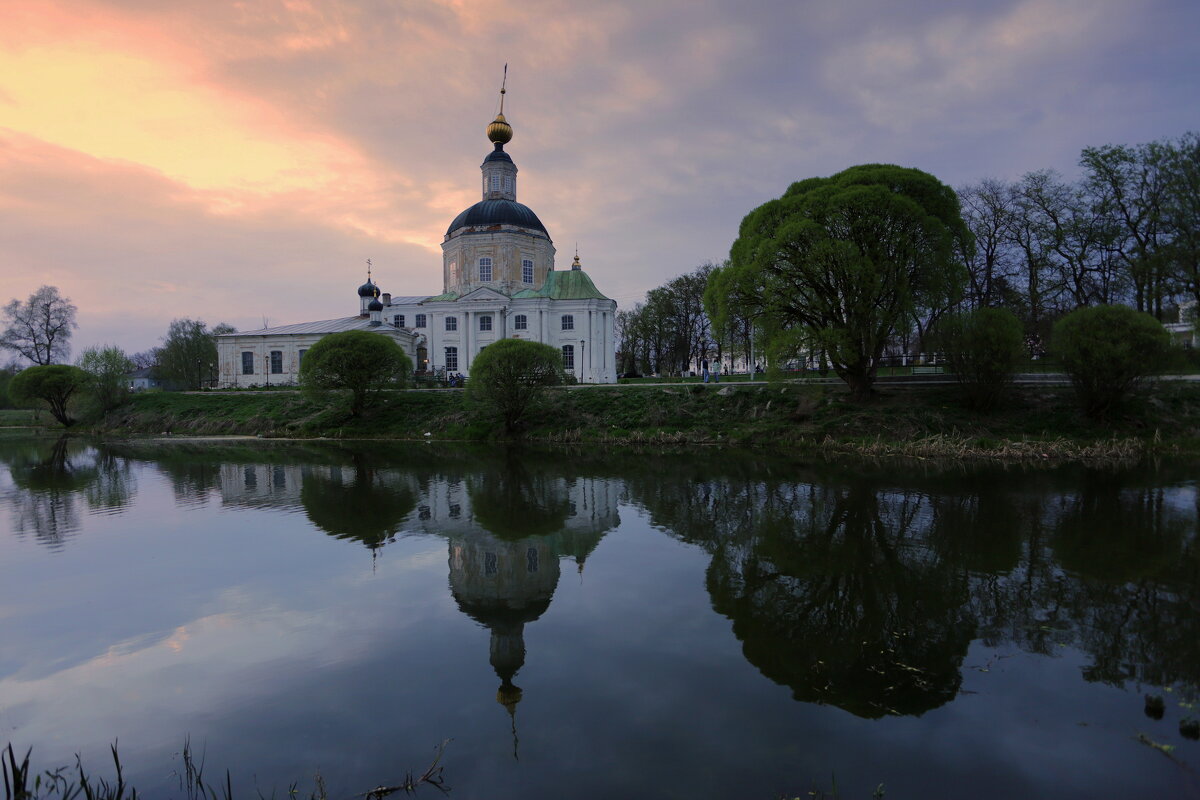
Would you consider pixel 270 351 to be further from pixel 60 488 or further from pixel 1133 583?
pixel 1133 583

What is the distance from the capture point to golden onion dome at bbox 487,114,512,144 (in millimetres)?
53125

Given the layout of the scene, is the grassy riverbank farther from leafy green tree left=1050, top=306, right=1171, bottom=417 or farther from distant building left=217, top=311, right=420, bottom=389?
distant building left=217, top=311, right=420, bottom=389

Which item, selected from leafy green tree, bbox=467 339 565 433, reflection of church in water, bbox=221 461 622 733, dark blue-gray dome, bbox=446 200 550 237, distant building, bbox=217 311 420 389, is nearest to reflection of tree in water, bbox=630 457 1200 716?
reflection of church in water, bbox=221 461 622 733

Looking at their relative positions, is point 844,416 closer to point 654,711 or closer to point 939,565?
point 939,565

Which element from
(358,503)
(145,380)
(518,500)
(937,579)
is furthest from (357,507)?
(145,380)

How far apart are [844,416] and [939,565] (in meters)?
Answer: 18.7

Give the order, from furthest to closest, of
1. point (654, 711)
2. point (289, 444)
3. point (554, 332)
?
point (554, 332) < point (289, 444) < point (654, 711)

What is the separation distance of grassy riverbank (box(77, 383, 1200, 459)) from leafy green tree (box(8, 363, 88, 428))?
5154mm

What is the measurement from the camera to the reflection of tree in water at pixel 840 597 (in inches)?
222

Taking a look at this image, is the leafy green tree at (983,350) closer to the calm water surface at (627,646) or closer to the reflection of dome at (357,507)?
the calm water surface at (627,646)

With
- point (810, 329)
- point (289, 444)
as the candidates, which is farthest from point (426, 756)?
point (289, 444)

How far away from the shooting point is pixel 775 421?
28.2 metres

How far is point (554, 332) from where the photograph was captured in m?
48.6

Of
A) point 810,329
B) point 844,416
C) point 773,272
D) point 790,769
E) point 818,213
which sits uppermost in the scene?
point 818,213
